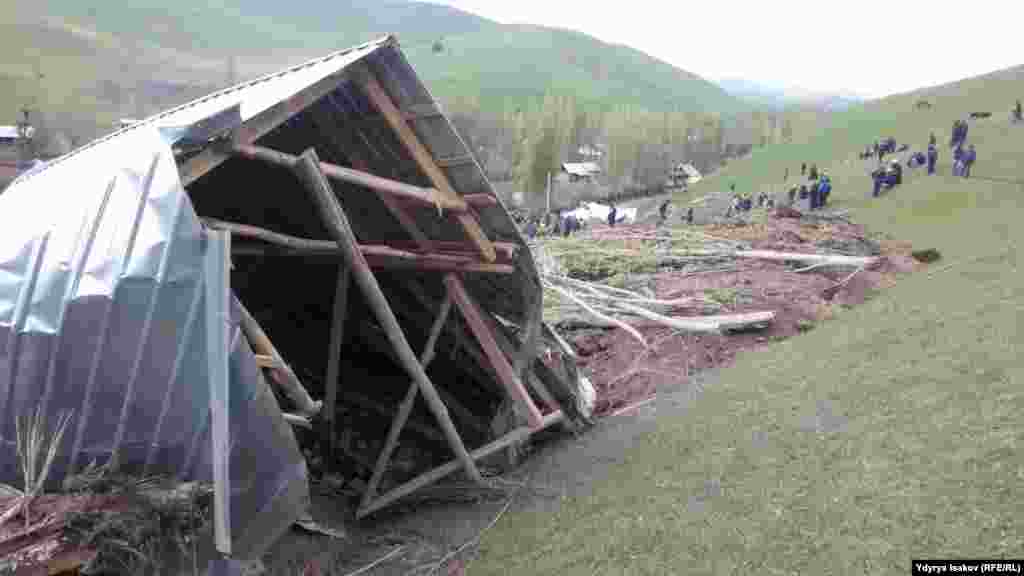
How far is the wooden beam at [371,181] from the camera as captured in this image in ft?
19.1

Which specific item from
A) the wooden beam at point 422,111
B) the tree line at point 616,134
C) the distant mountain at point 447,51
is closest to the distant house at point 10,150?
the tree line at point 616,134

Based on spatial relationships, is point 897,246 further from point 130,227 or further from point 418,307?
point 130,227

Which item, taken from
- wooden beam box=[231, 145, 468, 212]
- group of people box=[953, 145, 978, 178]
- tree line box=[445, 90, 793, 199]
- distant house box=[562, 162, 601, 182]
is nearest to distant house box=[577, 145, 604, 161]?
tree line box=[445, 90, 793, 199]

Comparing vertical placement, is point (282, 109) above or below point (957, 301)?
above

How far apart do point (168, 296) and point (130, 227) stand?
22.2 inches

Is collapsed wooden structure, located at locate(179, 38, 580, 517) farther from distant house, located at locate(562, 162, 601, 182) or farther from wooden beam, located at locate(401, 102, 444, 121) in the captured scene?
distant house, located at locate(562, 162, 601, 182)

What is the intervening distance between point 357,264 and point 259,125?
4.99ft

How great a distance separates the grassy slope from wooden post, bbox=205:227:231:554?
2.71m

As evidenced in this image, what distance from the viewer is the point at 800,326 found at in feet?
41.3

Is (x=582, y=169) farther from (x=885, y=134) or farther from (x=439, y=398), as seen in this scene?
A: (x=439, y=398)

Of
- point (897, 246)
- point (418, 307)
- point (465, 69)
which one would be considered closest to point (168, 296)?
point (418, 307)

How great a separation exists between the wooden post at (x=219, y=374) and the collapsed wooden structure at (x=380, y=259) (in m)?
0.49

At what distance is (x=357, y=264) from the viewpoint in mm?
6645

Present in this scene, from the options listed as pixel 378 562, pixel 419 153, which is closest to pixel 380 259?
pixel 419 153
